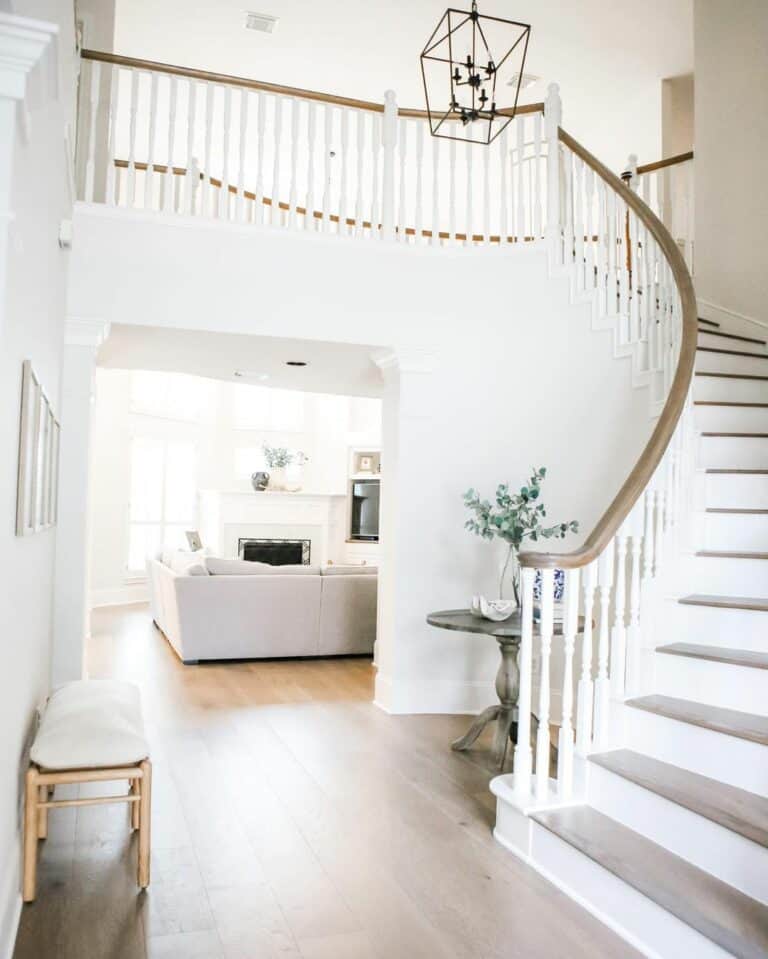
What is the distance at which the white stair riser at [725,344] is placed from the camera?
513 centimetres

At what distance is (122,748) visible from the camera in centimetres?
266

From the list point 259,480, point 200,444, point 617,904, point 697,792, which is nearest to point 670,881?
point 617,904

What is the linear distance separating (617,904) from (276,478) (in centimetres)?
912

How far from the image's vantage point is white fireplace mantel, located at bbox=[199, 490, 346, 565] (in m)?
10.7

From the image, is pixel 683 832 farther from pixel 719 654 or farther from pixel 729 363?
pixel 729 363

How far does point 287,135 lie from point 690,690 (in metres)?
6.57

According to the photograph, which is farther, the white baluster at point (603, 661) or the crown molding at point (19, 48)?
the white baluster at point (603, 661)

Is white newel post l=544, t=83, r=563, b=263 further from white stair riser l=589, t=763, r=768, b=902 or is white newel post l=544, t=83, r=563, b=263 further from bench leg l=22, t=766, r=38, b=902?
bench leg l=22, t=766, r=38, b=902

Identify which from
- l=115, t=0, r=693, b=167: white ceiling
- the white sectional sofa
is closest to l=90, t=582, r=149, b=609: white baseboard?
the white sectional sofa

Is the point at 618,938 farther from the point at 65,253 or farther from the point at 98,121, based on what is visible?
the point at 98,121

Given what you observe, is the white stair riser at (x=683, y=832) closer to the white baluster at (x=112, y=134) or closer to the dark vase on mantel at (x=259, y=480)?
the white baluster at (x=112, y=134)

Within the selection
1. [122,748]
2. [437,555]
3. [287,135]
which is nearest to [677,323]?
[437,555]

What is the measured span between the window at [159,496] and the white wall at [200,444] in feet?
0.48

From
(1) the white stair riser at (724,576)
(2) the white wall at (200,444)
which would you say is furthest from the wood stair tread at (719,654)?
(2) the white wall at (200,444)
